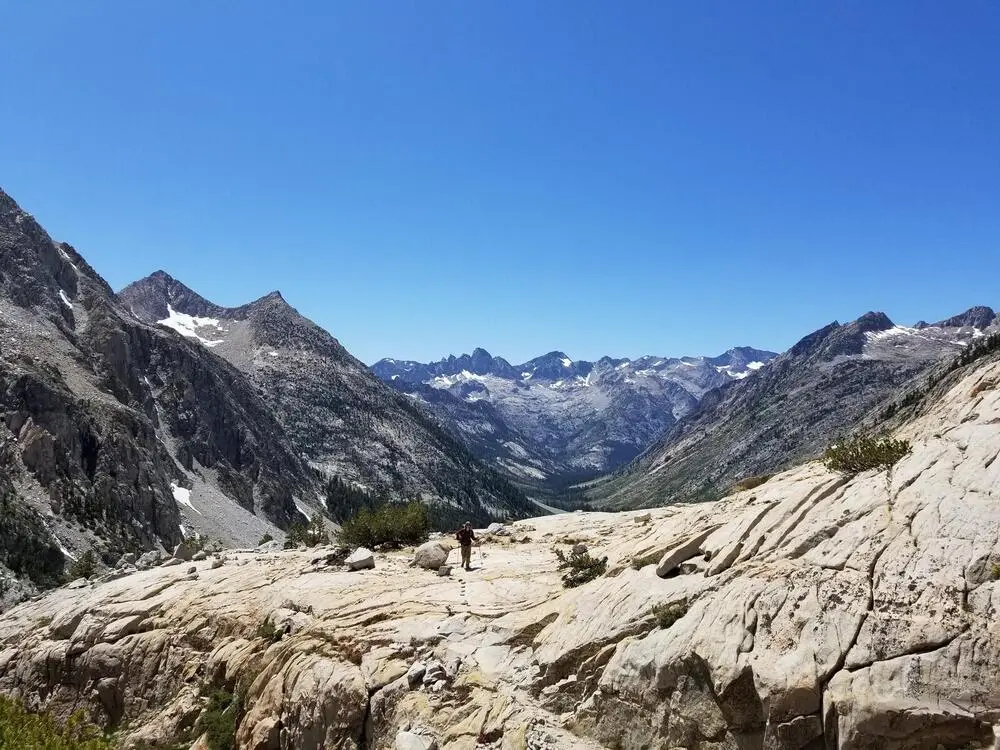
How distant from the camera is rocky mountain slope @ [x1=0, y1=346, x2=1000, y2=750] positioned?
10.8 meters

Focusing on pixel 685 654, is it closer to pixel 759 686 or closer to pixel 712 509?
pixel 759 686

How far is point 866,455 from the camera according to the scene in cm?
1620

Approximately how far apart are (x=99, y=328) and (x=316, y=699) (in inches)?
7453

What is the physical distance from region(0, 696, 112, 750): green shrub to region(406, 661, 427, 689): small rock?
13.5m

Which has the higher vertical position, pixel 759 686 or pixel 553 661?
pixel 759 686

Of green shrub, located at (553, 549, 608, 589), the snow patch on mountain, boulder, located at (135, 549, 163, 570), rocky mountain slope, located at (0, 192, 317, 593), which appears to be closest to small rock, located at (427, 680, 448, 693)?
green shrub, located at (553, 549, 608, 589)

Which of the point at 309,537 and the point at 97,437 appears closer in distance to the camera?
the point at 309,537

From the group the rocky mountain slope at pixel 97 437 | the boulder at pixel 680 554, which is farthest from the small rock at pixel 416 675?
the rocky mountain slope at pixel 97 437

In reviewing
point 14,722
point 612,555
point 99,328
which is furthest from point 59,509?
point 612,555

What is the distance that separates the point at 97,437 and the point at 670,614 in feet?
474

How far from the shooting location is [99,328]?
172 metres

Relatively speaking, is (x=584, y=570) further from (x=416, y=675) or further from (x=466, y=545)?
(x=466, y=545)

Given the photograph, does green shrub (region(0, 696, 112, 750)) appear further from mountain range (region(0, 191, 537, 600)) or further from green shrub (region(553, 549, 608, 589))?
mountain range (region(0, 191, 537, 600))

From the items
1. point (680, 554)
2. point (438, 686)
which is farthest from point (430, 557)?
point (680, 554)
